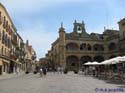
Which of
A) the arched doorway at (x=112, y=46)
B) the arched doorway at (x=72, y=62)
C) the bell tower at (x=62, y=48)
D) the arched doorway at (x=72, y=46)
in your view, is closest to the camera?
the bell tower at (x=62, y=48)

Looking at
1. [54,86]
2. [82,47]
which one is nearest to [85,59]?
[82,47]

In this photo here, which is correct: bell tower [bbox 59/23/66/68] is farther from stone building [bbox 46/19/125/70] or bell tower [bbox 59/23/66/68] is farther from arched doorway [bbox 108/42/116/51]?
arched doorway [bbox 108/42/116/51]

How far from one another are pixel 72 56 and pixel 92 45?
8623mm

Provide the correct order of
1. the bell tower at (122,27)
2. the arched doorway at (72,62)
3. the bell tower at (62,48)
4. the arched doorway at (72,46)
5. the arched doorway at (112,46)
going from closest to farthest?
1. the bell tower at (122,27)
2. the bell tower at (62,48)
3. the arched doorway at (112,46)
4. the arched doorway at (72,62)
5. the arched doorway at (72,46)

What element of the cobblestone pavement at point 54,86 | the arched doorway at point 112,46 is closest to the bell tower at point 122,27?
the arched doorway at point 112,46

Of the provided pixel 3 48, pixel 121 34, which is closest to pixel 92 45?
pixel 121 34

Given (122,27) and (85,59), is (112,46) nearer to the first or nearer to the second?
(85,59)

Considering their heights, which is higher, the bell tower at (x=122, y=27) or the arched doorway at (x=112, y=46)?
the bell tower at (x=122, y=27)

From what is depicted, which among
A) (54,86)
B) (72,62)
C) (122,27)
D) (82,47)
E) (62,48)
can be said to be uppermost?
(122,27)

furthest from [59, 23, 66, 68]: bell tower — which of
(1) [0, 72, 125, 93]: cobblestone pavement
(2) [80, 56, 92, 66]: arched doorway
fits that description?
(1) [0, 72, 125, 93]: cobblestone pavement

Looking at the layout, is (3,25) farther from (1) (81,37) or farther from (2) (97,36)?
(2) (97,36)

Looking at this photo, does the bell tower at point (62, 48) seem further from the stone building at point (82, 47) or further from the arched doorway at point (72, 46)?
the arched doorway at point (72, 46)

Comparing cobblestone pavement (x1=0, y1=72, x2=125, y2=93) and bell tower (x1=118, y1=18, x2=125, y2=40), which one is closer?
cobblestone pavement (x1=0, y1=72, x2=125, y2=93)

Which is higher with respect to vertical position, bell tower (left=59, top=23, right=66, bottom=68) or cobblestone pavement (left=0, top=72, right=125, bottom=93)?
bell tower (left=59, top=23, right=66, bottom=68)
